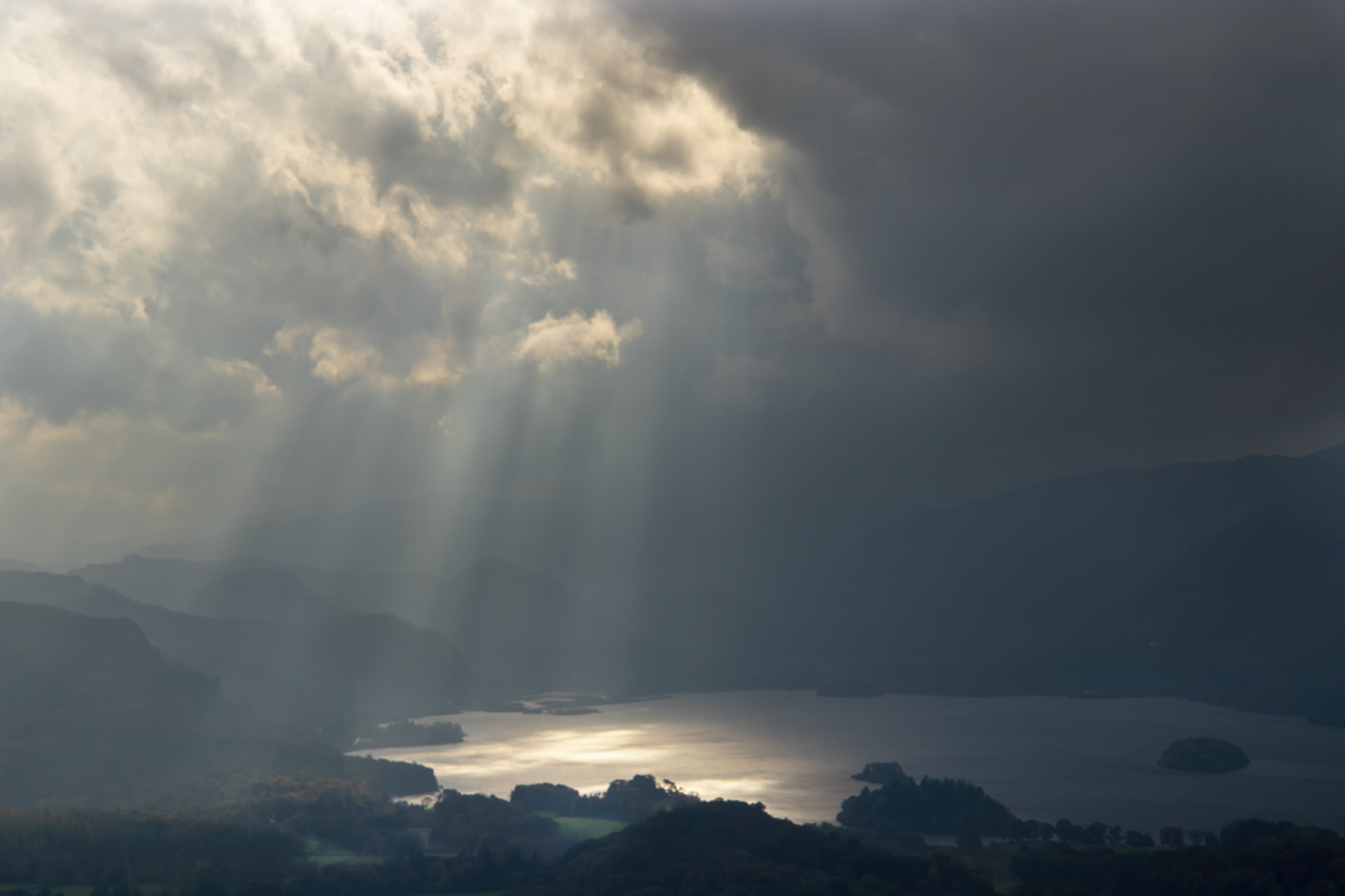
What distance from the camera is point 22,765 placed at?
423 feet

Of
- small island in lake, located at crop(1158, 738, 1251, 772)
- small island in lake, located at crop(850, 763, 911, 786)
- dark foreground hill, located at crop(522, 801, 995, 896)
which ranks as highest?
small island in lake, located at crop(1158, 738, 1251, 772)

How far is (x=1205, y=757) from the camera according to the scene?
570ft

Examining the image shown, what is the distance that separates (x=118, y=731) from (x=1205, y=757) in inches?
7002

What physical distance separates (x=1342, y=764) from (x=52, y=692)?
211464 mm

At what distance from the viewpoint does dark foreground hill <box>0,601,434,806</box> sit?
13088 centimetres

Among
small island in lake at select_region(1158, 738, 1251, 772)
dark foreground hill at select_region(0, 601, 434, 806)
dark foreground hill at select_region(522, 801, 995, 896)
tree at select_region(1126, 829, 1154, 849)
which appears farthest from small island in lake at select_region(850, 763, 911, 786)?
dark foreground hill at select_region(522, 801, 995, 896)

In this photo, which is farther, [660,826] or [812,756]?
[812,756]

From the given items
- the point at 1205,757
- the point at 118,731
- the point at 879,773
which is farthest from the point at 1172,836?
the point at 118,731

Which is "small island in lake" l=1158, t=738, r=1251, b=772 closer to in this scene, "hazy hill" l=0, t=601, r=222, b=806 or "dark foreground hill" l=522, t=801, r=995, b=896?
"dark foreground hill" l=522, t=801, r=995, b=896

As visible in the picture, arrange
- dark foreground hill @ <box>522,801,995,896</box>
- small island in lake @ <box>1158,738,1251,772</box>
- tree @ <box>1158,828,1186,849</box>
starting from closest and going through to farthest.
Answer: dark foreground hill @ <box>522,801,995,896</box> < tree @ <box>1158,828,1186,849</box> < small island in lake @ <box>1158,738,1251,772</box>

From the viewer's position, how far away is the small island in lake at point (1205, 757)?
172375 millimetres

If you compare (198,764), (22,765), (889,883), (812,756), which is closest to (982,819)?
(889,883)

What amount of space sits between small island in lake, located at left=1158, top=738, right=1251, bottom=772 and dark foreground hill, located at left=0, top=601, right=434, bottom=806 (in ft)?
426

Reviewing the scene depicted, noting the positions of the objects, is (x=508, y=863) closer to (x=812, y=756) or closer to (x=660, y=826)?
(x=660, y=826)
